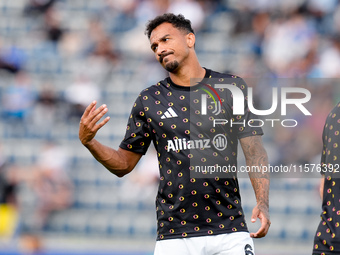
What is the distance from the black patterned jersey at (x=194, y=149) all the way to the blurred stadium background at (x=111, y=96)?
501 cm

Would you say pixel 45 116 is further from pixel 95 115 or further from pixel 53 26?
pixel 95 115

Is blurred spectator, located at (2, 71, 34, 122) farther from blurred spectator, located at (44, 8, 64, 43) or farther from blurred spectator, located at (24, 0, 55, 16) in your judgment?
blurred spectator, located at (24, 0, 55, 16)

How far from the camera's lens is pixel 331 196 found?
412cm

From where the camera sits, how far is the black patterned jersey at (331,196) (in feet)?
13.3

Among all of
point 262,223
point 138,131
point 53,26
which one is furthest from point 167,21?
point 53,26

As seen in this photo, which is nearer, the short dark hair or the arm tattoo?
the arm tattoo

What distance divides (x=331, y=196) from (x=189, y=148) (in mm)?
969

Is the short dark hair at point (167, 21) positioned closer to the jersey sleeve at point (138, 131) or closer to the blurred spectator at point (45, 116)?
the jersey sleeve at point (138, 131)

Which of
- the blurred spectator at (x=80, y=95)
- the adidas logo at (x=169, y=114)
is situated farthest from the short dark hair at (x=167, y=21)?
the blurred spectator at (x=80, y=95)

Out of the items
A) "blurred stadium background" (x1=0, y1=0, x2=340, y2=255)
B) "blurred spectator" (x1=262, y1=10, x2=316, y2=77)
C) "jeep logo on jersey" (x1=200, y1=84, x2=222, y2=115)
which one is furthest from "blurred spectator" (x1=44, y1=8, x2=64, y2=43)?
"jeep logo on jersey" (x1=200, y1=84, x2=222, y2=115)

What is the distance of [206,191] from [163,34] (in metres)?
1.14

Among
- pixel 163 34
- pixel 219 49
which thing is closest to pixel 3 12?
pixel 219 49

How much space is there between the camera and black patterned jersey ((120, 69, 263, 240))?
4457 mm

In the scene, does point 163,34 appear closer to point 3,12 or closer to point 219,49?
point 219,49
